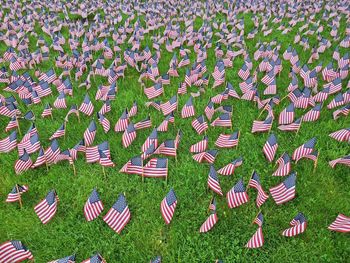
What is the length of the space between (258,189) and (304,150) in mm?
1224

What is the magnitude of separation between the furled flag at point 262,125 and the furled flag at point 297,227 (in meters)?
2.26

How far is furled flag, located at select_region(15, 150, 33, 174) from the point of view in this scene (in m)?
6.41

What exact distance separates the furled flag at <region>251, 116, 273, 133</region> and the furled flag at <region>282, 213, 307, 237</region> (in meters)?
2.26

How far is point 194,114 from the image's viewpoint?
798 cm

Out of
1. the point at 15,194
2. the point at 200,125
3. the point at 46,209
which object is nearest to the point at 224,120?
the point at 200,125

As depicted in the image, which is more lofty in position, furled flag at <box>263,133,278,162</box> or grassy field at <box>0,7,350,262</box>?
furled flag at <box>263,133,278,162</box>

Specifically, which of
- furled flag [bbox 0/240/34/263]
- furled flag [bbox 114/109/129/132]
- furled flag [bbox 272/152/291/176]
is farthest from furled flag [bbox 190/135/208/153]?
furled flag [bbox 0/240/34/263]

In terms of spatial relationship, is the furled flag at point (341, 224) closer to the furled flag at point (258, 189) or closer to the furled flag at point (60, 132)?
the furled flag at point (258, 189)

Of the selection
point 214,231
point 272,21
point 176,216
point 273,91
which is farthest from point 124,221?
point 272,21

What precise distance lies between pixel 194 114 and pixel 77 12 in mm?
8045

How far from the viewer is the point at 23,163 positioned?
6.44 metres

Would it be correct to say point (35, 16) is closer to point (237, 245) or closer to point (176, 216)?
point (176, 216)

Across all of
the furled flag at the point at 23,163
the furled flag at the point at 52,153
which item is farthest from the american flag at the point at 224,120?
the furled flag at the point at 23,163

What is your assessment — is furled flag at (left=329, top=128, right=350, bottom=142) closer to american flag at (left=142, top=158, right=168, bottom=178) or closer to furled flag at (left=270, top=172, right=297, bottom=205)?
furled flag at (left=270, top=172, right=297, bottom=205)
